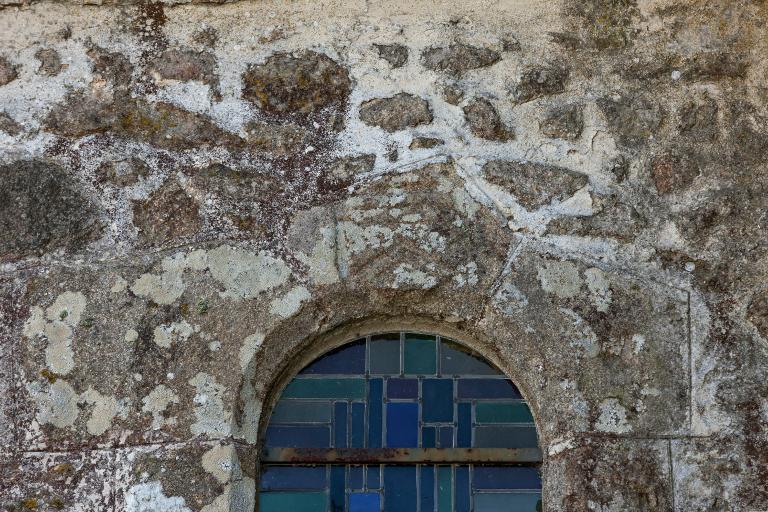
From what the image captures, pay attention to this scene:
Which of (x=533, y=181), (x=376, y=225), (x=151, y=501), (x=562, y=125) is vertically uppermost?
(x=562, y=125)

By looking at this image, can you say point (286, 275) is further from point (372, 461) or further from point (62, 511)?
point (62, 511)

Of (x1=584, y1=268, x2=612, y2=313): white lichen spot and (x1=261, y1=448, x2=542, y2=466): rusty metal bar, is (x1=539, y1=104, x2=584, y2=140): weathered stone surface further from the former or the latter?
(x1=261, y1=448, x2=542, y2=466): rusty metal bar

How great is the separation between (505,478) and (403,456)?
335 mm

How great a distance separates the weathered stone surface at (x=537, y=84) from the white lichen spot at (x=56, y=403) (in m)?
1.70

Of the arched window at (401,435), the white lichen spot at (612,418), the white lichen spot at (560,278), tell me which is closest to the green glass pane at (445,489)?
the arched window at (401,435)

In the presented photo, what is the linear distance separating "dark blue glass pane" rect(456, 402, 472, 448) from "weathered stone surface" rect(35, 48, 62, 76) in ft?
5.68

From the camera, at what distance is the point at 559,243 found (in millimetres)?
3580

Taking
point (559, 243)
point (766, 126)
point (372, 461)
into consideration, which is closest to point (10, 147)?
point (372, 461)

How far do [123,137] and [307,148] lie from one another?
1.96 feet

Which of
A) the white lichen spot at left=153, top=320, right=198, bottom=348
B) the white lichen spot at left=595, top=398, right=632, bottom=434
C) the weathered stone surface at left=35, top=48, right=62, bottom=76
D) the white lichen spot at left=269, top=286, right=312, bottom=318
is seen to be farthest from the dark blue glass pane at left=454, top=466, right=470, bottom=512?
the weathered stone surface at left=35, top=48, right=62, bottom=76

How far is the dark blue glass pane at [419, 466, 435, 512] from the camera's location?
3.58 m

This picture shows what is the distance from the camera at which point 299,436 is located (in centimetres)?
365

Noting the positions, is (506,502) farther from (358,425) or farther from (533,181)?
(533,181)

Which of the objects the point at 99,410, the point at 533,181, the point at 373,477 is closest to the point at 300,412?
the point at 373,477
